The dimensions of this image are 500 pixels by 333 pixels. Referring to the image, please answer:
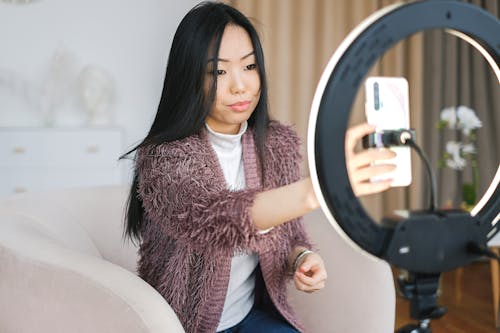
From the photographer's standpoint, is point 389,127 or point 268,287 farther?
point 268,287

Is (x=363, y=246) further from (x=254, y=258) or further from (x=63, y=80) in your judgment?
(x=63, y=80)

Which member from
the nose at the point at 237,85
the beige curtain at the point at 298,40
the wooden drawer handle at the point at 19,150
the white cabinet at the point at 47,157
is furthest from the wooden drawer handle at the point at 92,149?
the nose at the point at 237,85

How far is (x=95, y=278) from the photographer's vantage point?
71 cm

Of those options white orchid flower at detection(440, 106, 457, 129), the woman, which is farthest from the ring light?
white orchid flower at detection(440, 106, 457, 129)

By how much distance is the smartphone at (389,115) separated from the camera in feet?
1.51

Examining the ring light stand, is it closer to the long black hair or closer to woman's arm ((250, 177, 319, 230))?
woman's arm ((250, 177, 319, 230))

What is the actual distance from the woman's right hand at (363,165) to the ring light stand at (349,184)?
0.05 ft

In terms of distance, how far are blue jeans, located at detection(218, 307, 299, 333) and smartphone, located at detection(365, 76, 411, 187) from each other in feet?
1.85

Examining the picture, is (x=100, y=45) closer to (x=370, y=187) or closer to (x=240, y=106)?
(x=240, y=106)

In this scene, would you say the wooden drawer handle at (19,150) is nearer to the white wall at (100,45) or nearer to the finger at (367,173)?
the white wall at (100,45)

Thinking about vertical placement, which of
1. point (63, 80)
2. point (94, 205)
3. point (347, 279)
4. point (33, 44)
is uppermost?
point (33, 44)

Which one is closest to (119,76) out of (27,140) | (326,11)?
(27,140)

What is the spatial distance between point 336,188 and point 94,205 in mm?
942

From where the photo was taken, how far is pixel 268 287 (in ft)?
3.16
